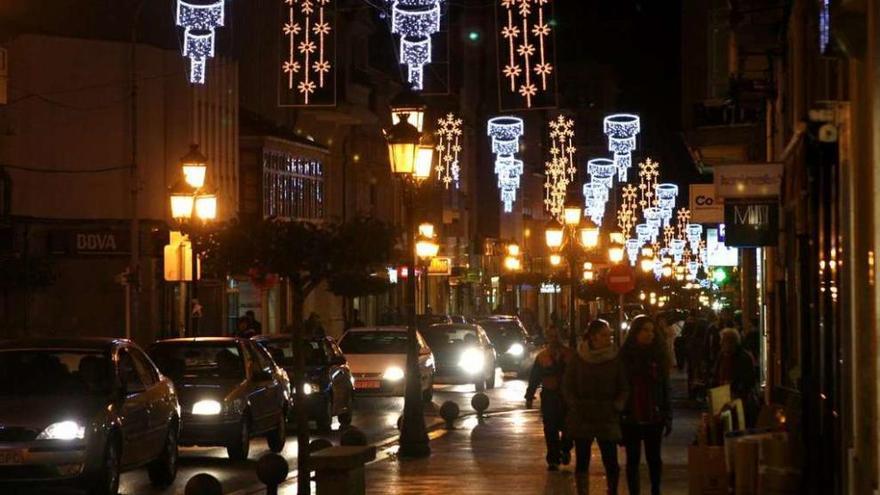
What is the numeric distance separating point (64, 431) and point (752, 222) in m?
9.06

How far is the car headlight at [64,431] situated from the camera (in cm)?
1553

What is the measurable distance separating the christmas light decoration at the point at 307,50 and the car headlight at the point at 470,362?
7925 mm

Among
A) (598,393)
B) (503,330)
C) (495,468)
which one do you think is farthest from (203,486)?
(503,330)

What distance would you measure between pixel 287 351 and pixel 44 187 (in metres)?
16.7

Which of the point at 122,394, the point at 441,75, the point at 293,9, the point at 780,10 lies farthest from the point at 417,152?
the point at 441,75

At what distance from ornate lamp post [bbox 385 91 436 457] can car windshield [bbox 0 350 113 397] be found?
5382mm

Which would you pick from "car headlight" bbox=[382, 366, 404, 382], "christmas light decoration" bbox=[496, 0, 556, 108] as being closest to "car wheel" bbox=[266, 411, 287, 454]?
"car headlight" bbox=[382, 366, 404, 382]

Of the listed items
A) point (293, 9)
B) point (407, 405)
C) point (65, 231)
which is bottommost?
point (407, 405)

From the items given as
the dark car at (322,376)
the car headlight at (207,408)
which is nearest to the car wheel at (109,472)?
the car headlight at (207,408)

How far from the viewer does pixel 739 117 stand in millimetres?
31172

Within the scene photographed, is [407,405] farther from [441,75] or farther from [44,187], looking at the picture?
[441,75]

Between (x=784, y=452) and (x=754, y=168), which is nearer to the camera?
(x=784, y=452)

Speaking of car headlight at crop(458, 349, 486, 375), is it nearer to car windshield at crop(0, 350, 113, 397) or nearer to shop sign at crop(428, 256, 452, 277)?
shop sign at crop(428, 256, 452, 277)

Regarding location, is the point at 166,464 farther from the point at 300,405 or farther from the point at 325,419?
the point at 325,419
